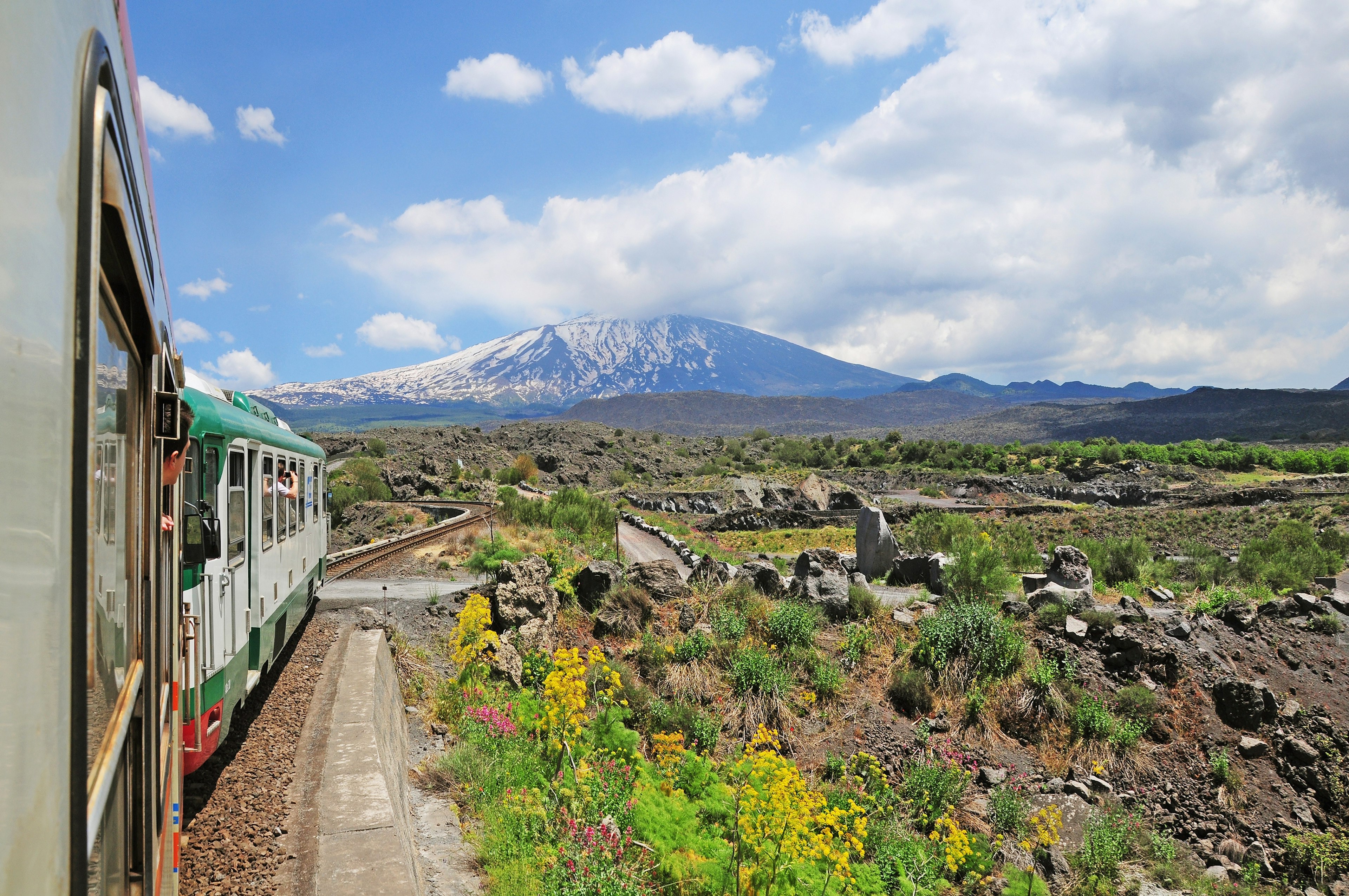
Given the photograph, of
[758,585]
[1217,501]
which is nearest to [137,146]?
[758,585]

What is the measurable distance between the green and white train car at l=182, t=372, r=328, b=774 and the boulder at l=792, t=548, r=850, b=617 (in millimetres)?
8966

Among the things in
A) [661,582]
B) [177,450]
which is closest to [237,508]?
[177,450]

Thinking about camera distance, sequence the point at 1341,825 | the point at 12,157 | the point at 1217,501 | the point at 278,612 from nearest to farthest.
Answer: the point at 12,157 → the point at 278,612 → the point at 1341,825 → the point at 1217,501

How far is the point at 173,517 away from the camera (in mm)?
4031

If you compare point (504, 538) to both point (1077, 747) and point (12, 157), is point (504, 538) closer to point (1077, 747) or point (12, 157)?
point (1077, 747)

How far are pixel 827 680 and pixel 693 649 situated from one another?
2.23 metres

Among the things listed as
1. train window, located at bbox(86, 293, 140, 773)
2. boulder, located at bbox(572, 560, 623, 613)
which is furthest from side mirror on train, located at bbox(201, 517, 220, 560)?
boulder, located at bbox(572, 560, 623, 613)

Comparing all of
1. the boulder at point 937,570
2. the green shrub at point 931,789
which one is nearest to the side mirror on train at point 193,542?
the green shrub at point 931,789

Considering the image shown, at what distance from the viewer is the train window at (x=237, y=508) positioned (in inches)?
258

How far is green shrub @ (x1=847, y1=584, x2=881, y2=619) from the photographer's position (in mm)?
14234

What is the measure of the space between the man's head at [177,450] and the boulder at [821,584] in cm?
1189

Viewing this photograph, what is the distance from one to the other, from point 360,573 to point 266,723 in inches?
425

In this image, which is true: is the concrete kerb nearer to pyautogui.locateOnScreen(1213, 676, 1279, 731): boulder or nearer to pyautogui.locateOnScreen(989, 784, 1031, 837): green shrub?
pyautogui.locateOnScreen(989, 784, 1031, 837): green shrub

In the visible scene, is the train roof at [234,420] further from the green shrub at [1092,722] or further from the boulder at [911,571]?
the boulder at [911,571]
